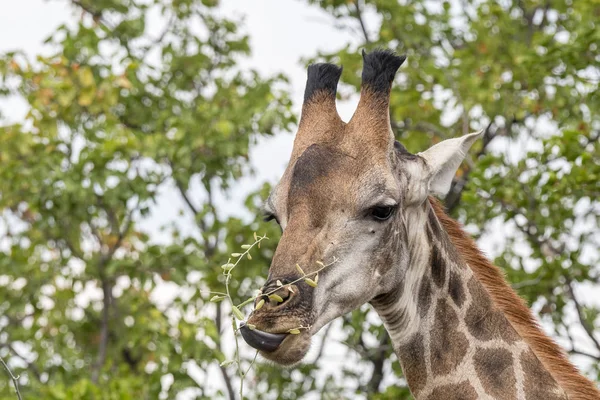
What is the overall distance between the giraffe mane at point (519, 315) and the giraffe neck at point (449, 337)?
0.08m

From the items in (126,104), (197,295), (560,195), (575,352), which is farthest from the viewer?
(126,104)

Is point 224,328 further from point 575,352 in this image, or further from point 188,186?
point 575,352

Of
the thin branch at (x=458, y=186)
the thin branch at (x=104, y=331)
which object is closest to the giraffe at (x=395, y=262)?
the thin branch at (x=458, y=186)

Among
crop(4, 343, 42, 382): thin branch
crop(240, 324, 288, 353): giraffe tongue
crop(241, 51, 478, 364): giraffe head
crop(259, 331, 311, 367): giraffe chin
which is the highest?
crop(241, 51, 478, 364): giraffe head

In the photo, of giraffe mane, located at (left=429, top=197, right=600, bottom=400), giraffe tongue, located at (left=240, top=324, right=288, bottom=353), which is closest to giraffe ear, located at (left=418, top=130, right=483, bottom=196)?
giraffe mane, located at (left=429, top=197, right=600, bottom=400)

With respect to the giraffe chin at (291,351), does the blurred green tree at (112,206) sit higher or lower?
lower

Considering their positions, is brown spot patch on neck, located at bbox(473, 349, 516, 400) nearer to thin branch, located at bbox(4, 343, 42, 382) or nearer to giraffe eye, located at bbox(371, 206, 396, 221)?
giraffe eye, located at bbox(371, 206, 396, 221)

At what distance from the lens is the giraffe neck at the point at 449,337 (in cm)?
452

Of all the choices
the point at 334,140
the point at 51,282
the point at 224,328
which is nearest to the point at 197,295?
the point at 224,328

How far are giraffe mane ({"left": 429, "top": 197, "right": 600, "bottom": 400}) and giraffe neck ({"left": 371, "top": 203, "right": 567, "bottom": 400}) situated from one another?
0.25ft

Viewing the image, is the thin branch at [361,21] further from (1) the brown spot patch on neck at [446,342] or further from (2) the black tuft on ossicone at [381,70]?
(1) the brown spot patch on neck at [446,342]

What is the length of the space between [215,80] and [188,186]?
2162 mm

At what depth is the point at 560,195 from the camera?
7352 mm

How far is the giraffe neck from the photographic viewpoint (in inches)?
178
